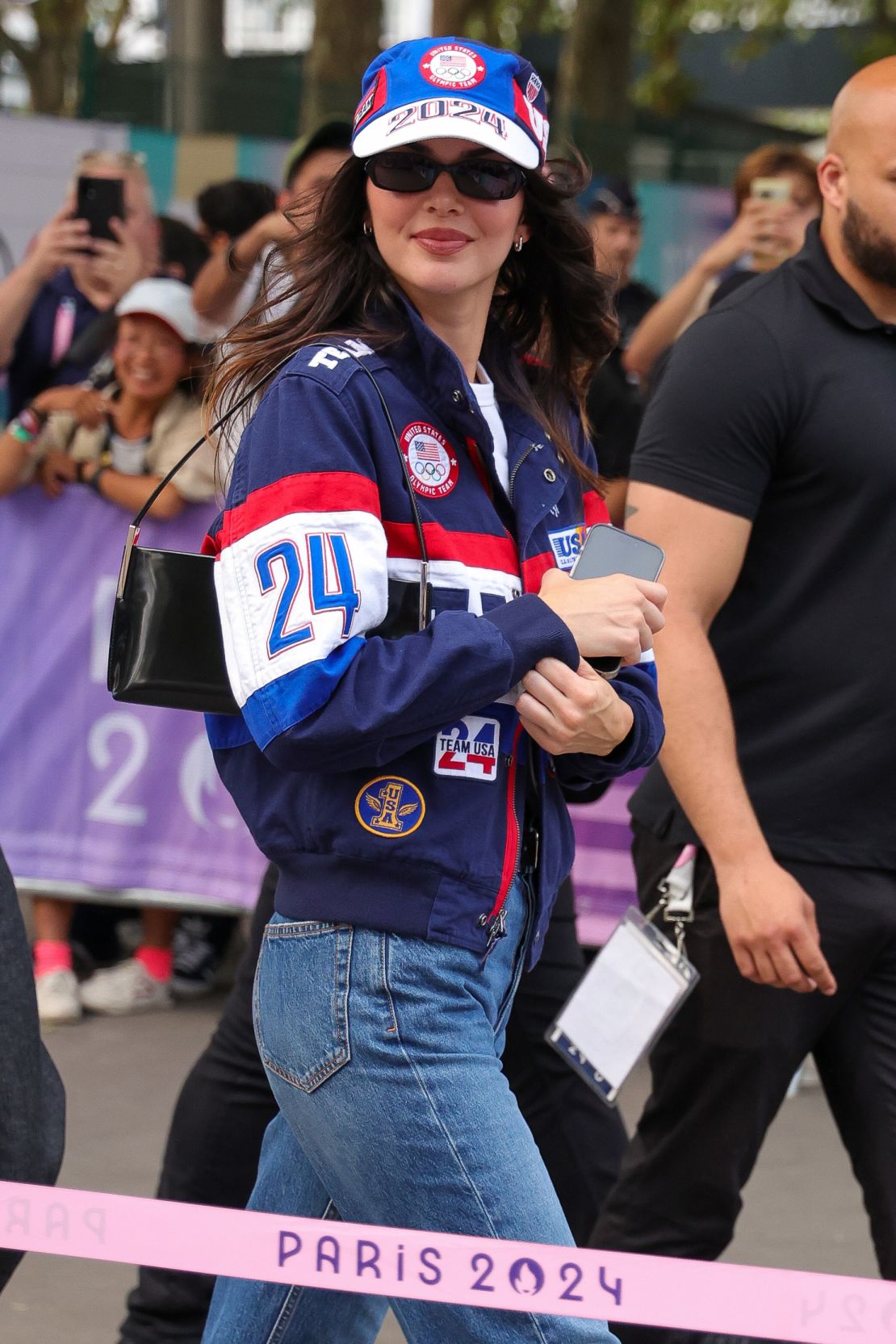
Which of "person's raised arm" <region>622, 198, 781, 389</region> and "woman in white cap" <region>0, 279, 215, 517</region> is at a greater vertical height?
"person's raised arm" <region>622, 198, 781, 389</region>

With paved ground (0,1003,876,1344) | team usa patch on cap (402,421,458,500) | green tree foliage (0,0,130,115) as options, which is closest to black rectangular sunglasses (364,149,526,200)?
team usa patch on cap (402,421,458,500)

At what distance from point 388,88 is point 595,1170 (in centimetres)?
178

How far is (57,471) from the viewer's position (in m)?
5.53

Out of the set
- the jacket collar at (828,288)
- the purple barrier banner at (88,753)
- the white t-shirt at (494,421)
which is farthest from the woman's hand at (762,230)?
the white t-shirt at (494,421)

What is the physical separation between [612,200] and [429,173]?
195 inches

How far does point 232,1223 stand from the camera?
197 centimetres

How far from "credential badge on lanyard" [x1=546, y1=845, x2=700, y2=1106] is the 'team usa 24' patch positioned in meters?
0.91

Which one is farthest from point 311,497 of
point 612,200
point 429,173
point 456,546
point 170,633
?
point 612,200

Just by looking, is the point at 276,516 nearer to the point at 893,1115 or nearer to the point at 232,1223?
the point at 232,1223

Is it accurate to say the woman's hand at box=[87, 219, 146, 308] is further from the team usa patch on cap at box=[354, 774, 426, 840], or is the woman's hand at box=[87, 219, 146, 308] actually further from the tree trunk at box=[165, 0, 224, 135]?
the tree trunk at box=[165, 0, 224, 135]

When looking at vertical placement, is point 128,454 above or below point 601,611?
below

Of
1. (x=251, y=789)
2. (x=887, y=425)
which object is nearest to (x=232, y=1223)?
(x=251, y=789)

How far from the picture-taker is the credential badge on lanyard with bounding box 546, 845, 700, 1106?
2.83 m

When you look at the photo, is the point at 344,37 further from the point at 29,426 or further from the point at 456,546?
the point at 456,546
